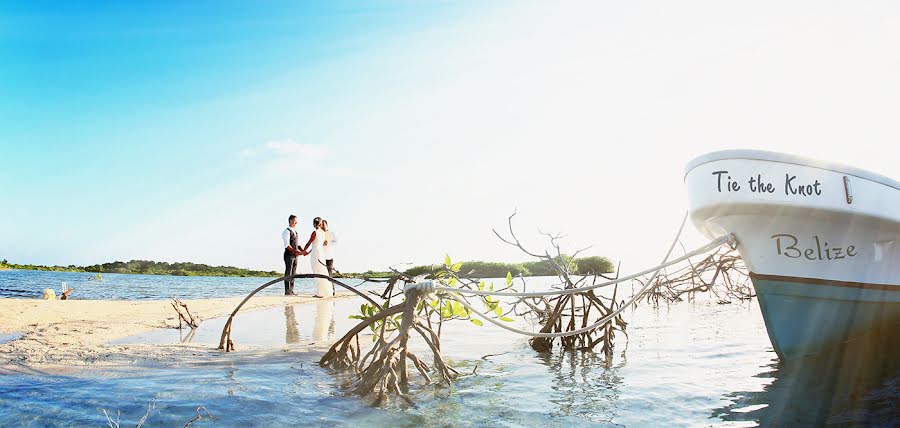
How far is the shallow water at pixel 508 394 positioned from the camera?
359 cm

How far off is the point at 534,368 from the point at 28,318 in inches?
259

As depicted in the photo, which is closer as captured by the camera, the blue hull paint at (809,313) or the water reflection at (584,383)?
the water reflection at (584,383)

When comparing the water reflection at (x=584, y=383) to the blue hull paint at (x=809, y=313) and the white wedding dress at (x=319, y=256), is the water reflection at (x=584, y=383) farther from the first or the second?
the white wedding dress at (x=319, y=256)

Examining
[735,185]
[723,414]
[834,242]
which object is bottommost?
[723,414]

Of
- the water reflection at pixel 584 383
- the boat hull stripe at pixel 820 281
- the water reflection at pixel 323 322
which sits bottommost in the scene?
the water reflection at pixel 584 383

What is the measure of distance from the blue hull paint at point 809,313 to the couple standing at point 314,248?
9.66m

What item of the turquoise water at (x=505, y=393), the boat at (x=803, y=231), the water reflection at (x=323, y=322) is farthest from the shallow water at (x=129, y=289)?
the boat at (x=803, y=231)

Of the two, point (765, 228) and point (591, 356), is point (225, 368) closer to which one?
point (591, 356)

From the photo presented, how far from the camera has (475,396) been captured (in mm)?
4223

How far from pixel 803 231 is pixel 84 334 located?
24.7 ft

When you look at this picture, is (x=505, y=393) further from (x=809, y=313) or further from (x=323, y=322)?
(x=323, y=322)

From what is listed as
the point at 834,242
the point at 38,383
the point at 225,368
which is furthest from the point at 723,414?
the point at 38,383

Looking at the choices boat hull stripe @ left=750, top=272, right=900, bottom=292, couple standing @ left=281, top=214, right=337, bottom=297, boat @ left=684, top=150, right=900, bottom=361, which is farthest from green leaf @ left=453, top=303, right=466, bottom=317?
couple standing @ left=281, top=214, right=337, bottom=297

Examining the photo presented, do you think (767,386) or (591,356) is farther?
(591,356)
